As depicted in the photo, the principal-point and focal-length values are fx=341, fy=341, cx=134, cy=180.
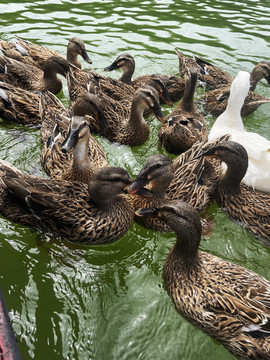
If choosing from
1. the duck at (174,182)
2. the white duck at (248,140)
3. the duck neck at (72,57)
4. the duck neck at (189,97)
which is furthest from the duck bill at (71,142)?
the duck neck at (72,57)

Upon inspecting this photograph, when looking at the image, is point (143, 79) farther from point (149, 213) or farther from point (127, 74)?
point (149, 213)

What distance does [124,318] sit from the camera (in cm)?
338

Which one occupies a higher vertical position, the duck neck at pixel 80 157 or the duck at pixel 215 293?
the duck neck at pixel 80 157

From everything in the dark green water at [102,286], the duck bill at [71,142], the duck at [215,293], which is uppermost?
the duck bill at [71,142]

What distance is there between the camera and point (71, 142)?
412 centimetres

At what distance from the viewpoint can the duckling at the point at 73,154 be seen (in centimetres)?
423

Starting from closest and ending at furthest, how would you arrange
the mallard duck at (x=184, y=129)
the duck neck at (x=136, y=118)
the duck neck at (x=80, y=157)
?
the duck neck at (x=80, y=157), the mallard duck at (x=184, y=129), the duck neck at (x=136, y=118)

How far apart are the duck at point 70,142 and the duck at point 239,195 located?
1555 mm

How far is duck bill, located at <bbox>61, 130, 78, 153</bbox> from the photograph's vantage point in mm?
4059

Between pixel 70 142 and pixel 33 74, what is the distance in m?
3.31

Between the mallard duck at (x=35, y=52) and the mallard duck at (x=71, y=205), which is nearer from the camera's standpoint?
the mallard duck at (x=71, y=205)

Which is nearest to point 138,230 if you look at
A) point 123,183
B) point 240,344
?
point 123,183

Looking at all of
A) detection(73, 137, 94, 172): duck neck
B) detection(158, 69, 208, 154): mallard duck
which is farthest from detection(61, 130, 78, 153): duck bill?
detection(158, 69, 208, 154): mallard duck

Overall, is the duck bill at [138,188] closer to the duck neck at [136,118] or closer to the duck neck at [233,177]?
the duck neck at [233,177]
